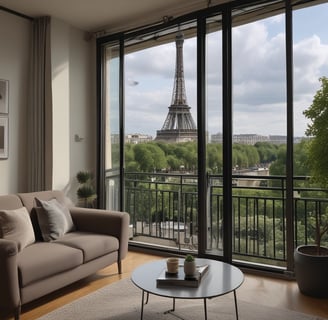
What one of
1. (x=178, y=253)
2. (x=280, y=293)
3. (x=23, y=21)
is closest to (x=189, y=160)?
(x=178, y=253)

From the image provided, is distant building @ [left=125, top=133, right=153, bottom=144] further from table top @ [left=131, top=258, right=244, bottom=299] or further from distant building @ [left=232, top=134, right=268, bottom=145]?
table top @ [left=131, top=258, right=244, bottom=299]

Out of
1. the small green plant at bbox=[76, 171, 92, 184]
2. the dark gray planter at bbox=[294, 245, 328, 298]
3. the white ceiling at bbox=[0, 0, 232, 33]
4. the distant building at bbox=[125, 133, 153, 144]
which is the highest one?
the white ceiling at bbox=[0, 0, 232, 33]

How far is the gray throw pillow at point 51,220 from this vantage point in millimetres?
3125

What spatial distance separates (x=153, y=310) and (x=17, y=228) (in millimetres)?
1275

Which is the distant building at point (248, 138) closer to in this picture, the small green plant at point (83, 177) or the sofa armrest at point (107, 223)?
the sofa armrest at point (107, 223)

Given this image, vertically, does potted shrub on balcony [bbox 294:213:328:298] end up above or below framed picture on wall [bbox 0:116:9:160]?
below

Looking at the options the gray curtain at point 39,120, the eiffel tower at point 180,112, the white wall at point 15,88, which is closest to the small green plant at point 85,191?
the gray curtain at point 39,120

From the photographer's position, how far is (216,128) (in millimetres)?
3693

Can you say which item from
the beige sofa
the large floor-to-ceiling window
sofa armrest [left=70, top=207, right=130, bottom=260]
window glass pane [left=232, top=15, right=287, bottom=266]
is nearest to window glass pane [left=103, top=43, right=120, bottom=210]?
the large floor-to-ceiling window

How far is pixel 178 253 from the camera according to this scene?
403 centimetres

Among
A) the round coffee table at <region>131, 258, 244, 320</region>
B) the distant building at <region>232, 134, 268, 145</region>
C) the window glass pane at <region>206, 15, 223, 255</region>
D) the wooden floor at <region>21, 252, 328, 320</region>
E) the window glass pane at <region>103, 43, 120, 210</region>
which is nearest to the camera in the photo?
the round coffee table at <region>131, 258, 244, 320</region>

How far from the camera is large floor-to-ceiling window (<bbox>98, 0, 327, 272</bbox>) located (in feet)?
10.8

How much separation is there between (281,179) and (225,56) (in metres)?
1.39

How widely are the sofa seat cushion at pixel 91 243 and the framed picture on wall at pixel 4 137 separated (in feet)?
4.31
